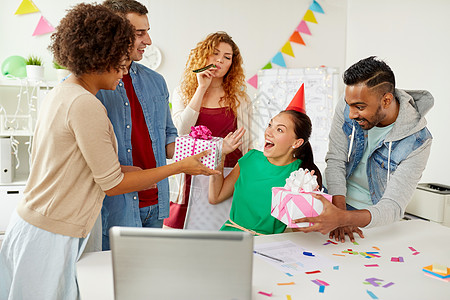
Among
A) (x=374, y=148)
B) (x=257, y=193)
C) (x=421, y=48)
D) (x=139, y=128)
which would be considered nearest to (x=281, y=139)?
(x=257, y=193)

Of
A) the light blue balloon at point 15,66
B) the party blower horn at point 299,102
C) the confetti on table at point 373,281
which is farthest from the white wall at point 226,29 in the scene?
the confetti on table at point 373,281

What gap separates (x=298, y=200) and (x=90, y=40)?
0.82m

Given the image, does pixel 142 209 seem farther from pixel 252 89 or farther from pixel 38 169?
pixel 252 89

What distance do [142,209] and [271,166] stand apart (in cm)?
66

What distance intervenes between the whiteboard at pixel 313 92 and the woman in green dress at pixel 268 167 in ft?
6.89

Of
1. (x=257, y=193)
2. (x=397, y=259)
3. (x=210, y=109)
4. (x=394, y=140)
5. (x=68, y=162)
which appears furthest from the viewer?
(x=210, y=109)

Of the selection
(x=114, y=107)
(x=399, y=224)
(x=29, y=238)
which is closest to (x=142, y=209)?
(x=114, y=107)

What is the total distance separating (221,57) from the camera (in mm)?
2314

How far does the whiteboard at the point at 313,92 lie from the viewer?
4.07 m

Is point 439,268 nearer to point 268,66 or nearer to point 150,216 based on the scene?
point 150,216

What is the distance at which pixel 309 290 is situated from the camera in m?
1.04

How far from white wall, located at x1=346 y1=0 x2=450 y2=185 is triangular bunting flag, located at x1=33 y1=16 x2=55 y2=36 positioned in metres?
3.03

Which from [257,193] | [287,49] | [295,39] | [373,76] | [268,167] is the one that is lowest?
[257,193]

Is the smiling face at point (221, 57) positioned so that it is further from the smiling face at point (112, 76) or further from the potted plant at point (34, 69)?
the potted plant at point (34, 69)
